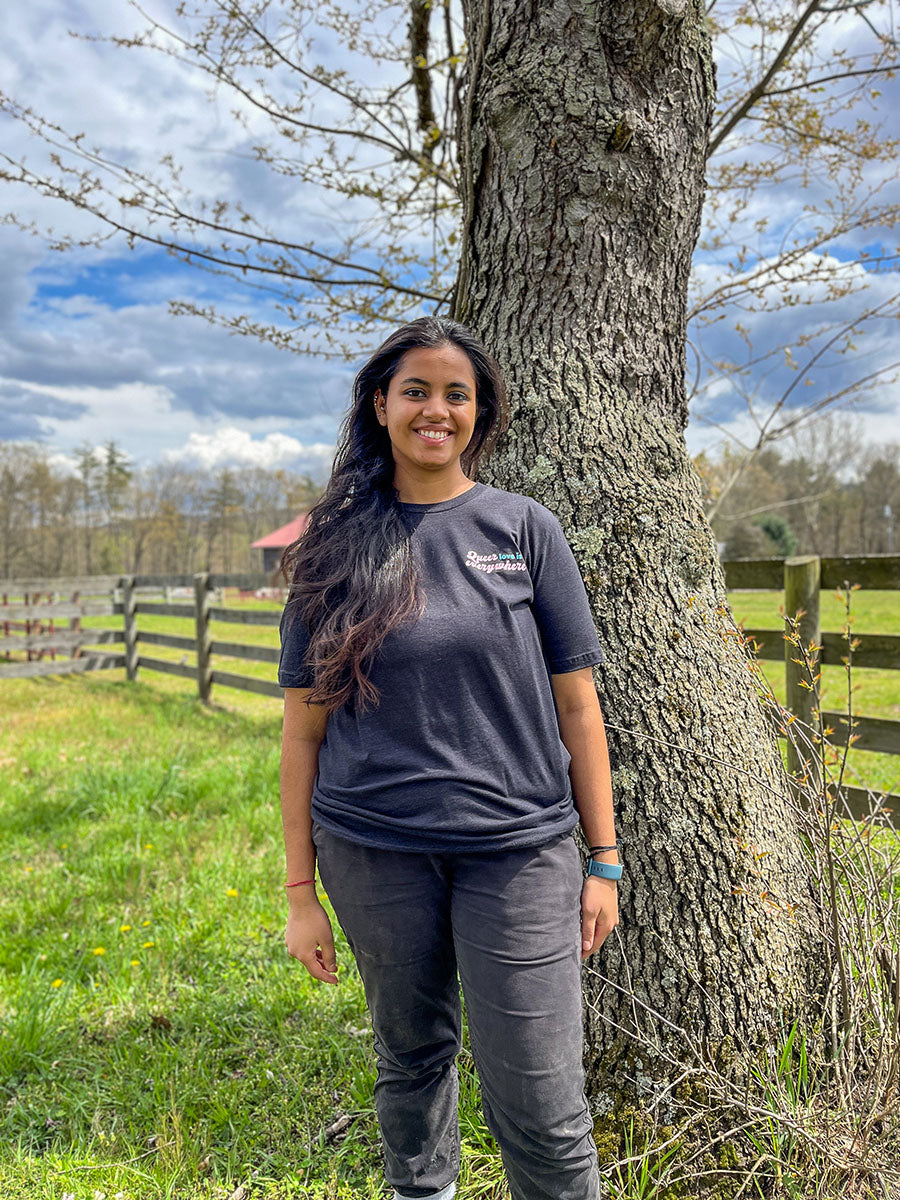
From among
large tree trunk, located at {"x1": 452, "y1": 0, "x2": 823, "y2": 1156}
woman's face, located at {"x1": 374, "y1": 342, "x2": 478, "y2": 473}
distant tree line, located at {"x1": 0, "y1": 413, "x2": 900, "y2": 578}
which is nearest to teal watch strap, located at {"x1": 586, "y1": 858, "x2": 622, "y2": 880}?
large tree trunk, located at {"x1": 452, "y1": 0, "x2": 823, "y2": 1156}

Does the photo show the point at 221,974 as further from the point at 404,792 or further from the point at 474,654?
the point at 474,654

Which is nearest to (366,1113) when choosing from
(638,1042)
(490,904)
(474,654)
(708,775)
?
(638,1042)

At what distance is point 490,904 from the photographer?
59.6 inches

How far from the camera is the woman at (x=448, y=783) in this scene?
1511mm

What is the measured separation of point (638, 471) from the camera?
7.22ft

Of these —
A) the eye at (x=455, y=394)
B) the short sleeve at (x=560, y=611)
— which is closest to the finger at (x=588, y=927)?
the short sleeve at (x=560, y=611)

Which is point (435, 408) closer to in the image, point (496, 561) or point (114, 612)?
point (496, 561)

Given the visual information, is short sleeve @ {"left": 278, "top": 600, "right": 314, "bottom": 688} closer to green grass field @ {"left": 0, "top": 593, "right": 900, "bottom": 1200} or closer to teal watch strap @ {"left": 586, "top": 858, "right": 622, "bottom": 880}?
teal watch strap @ {"left": 586, "top": 858, "right": 622, "bottom": 880}

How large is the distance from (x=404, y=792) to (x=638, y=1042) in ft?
3.42

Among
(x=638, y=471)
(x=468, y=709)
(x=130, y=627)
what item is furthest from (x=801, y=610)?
(x=130, y=627)

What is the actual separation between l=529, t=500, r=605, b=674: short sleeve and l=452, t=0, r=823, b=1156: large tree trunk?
444 mm

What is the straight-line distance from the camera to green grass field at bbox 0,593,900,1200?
2.13 m

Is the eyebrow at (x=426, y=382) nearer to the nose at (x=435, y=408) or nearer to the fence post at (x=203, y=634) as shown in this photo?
the nose at (x=435, y=408)

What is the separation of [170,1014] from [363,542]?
2118 mm
